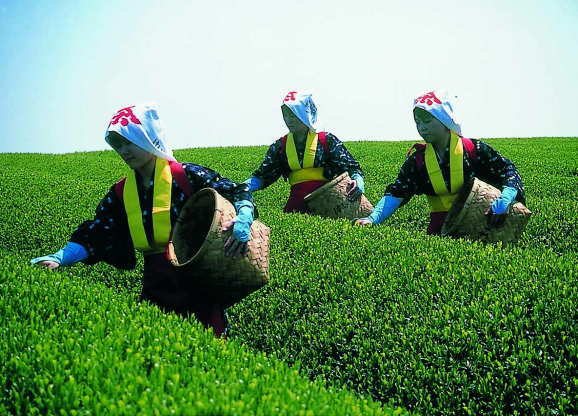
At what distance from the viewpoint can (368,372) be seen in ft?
13.4

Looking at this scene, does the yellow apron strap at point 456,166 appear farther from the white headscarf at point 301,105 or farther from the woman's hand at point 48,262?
the woman's hand at point 48,262

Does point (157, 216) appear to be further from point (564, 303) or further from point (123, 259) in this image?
point (564, 303)

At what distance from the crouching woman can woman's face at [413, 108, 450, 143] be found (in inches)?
98.1

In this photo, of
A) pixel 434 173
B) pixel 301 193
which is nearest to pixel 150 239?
pixel 434 173

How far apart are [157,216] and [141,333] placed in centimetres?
91

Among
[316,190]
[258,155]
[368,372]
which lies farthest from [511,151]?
[368,372]

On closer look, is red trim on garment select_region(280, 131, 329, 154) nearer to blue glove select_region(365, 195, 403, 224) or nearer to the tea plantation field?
the tea plantation field

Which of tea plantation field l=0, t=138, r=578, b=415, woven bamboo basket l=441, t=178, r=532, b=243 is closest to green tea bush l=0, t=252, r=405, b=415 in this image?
tea plantation field l=0, t=138, r=578, b=415

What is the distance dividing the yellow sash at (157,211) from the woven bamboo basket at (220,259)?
80mm

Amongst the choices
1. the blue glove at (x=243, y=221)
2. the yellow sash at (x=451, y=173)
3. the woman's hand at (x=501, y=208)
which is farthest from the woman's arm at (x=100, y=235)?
the woman's hand at (x=501, y=208)

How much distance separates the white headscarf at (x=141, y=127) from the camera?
3721mm

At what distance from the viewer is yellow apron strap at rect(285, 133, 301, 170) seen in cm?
718

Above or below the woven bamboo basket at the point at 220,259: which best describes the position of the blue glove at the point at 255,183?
above

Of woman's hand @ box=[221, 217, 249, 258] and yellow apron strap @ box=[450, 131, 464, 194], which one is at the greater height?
yellow apron strap @ box=[450, 131, 464, 194]
